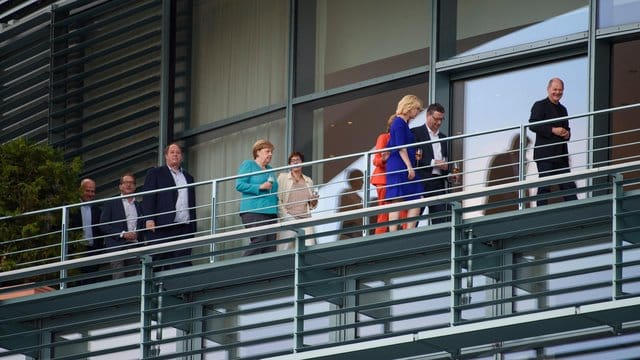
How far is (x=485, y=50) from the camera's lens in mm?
21328

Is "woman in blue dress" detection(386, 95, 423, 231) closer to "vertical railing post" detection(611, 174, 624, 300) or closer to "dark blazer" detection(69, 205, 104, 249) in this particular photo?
"vertical railing post" detection(611, 174, 624, 300)

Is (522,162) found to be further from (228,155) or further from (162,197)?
(228,155)

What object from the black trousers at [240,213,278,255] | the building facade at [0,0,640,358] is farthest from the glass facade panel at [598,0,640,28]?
the black trousers at [240,213,278,255]

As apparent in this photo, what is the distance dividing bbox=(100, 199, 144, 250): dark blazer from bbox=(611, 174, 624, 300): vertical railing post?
640 cm

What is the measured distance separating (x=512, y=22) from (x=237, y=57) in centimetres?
477

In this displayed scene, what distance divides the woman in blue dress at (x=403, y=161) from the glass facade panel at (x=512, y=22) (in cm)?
229

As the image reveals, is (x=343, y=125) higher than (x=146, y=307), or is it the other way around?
(x=343, y=125)

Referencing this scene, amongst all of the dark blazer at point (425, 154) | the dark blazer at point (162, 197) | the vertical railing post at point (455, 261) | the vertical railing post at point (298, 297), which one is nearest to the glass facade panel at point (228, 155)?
the dark blazer at point (162, 197)

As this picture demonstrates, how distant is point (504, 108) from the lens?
21.1m

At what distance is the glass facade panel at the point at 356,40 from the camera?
22219 mm

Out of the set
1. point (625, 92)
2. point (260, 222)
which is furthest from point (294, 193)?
point (625, 92)

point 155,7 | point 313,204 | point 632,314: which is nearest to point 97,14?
point 155,7

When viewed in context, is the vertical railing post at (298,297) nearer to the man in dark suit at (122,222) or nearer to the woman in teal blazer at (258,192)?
the woman in teal blazer at (258,192)

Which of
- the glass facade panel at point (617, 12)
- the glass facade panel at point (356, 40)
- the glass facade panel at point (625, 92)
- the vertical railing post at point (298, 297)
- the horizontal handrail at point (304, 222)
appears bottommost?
the vertical railing post at point (298, 297)
